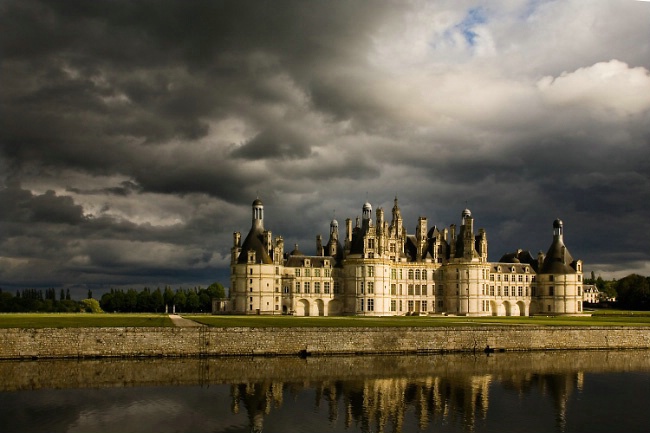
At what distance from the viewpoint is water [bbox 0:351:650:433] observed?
24.4 meters

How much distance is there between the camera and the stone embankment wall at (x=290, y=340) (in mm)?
38062

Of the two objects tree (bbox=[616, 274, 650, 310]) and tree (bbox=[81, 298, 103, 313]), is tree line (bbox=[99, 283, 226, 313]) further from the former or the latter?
tree (bbox=[616, 274, 650, 310])

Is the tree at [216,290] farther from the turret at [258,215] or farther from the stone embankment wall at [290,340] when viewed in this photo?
the stone embankment wall at [290,340]

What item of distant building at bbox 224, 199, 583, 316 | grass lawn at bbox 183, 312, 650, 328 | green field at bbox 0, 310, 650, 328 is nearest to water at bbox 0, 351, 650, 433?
green field at bbox 0, 310, 650, 328

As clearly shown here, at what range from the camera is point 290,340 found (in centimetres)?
4100

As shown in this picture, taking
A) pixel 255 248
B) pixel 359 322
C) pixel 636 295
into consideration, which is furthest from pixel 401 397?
pixel 636 295

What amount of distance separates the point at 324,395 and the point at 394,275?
2099 inches

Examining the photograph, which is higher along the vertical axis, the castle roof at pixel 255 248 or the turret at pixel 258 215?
the turret at pixel 258 215

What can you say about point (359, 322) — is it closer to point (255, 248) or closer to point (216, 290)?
point (255, 248)

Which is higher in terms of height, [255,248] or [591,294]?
[255,248]

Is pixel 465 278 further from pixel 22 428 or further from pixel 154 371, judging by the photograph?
pixel 22 428

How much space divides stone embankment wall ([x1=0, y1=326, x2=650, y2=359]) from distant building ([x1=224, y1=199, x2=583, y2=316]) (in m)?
32.2

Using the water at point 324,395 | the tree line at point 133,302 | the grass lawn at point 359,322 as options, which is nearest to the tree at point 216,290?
the tree line at point 133,302

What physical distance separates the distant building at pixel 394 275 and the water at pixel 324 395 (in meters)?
37.1
